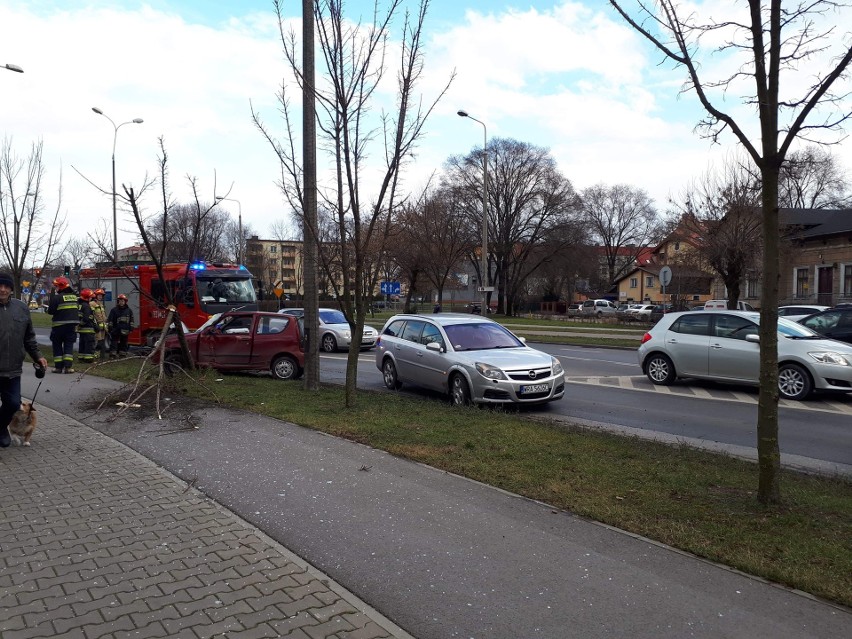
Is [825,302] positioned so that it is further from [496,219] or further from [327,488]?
[327,488]

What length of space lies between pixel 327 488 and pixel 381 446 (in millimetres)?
1500

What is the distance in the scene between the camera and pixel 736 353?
12234mm

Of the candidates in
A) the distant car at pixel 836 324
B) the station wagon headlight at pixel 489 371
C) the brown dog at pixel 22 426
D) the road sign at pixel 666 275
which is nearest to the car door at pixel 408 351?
the station wagon headlight at pixel 489 371

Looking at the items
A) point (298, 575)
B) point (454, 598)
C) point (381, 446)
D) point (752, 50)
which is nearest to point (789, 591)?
point (454, 598)

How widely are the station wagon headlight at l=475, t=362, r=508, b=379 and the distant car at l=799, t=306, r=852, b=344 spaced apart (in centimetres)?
946

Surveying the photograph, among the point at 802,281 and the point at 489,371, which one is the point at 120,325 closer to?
the point at 489,371

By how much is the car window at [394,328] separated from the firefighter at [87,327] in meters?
7.12

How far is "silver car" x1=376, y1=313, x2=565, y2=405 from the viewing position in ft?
33.2

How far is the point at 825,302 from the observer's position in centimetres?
4403

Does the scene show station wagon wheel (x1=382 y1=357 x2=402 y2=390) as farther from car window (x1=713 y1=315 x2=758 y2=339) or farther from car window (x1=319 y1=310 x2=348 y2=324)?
car window (x1=319 y1=310 x2=348 y2=324)

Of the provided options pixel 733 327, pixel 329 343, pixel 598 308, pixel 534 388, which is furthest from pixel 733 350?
pixel 598 308

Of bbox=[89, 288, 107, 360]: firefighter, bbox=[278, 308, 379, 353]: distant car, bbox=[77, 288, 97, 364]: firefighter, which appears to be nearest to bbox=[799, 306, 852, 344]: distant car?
bbox=[278, 308, 379, 353]: distant car

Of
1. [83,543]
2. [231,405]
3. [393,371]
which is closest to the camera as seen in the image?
[83,543]

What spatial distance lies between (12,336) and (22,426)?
3.29ft
